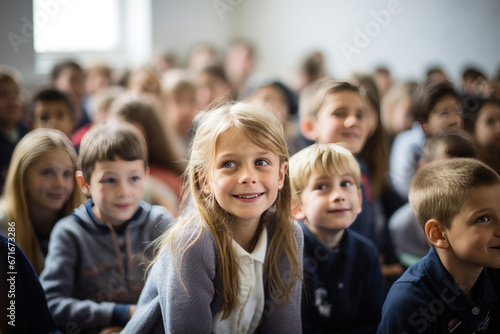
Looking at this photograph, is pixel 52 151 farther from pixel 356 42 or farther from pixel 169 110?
pixel 356 42

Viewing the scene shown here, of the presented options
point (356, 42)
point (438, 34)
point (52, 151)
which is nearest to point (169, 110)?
point (52, 151)

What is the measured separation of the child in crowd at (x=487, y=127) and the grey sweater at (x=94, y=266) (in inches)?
50.1

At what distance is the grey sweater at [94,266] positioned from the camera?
1.47m

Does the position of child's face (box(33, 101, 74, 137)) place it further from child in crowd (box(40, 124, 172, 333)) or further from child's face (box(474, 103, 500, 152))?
child's face (box(474, 103, 500, 152))

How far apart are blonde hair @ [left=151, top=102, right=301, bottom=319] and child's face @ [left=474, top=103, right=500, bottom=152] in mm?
1033

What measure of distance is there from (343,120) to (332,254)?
0.41m

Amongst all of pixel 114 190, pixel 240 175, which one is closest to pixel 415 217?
pixel 240 175

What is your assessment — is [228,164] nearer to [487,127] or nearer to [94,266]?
[94,266]

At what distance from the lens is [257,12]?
Answer: 23.1 feet

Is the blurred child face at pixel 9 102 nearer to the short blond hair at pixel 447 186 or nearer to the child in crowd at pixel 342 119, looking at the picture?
the child in crowd at pixel 342 119

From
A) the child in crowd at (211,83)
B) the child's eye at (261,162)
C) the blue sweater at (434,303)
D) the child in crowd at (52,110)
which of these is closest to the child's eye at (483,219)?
the blue sweater at (434,303)

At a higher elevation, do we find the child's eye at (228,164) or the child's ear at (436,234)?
the child's eye at (228,164)

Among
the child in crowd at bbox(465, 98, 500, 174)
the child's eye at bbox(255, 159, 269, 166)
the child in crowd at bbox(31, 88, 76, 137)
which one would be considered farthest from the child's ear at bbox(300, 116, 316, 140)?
the child in crowd at bbox(31, 88, 76, 137)

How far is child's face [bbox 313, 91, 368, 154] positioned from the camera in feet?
5.02
